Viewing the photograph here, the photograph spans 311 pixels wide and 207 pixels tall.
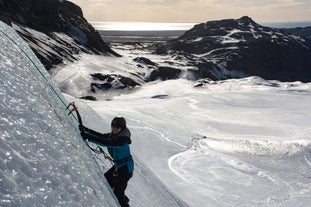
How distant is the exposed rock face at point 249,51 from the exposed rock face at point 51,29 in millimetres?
32823

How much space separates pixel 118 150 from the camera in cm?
867

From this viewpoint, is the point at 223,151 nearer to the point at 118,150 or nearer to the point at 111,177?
the point at 111,177

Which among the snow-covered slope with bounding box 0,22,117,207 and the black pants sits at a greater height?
the snow-covered slope with bounding box 0,22,117,207

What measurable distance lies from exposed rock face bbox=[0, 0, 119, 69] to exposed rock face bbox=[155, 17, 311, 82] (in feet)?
108

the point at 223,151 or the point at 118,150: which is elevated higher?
the point at 118,150

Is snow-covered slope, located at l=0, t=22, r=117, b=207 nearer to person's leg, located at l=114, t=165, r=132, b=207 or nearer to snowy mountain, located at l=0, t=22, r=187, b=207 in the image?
snowy mountain, located at l=0, t=22, r=187, b=207

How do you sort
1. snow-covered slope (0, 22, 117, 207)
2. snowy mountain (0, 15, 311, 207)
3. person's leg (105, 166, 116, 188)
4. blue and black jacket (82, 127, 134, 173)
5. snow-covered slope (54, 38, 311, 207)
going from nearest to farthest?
snow-covered slope (0, 22, 117, 207), snowy mountain (0, 15, 311, 207), blue and black jacket (82, 127, 134, 173), person's leg (105, 166, 116, 188), snow-covered slope (54, 38, 311, 207)

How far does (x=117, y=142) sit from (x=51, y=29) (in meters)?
94.8

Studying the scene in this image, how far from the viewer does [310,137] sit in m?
35.9

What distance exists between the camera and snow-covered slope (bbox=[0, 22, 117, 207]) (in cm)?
516

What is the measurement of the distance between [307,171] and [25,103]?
24.7m

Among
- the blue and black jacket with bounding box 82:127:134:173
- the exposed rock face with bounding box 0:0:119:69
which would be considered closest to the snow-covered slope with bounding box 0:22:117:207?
the blue and black jacket with bounding box 82:127:134:173

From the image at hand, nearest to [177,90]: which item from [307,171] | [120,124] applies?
[307,171]

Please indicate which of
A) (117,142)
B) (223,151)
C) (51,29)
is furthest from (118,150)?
(51,29)
